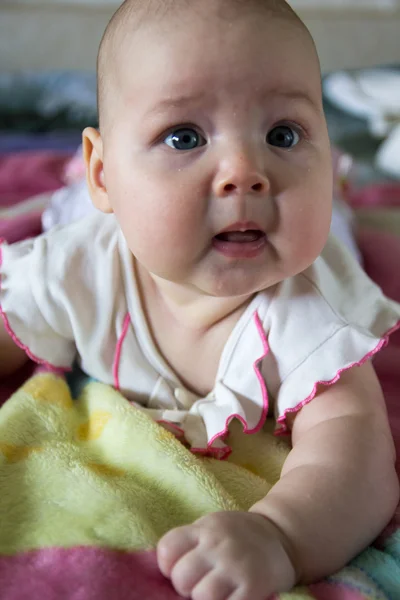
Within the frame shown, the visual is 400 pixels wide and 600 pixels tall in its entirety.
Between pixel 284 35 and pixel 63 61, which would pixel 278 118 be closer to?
pixel 284 35

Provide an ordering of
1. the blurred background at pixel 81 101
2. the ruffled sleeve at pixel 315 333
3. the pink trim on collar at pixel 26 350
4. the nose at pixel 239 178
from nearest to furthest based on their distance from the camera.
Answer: the nose at pixel 239 178
the ruffled sleeve at pixel 315 333
the pink trim on collar at pixel 26 350
the blurred background at pixel 81 101

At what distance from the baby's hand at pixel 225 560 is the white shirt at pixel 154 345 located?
21cm

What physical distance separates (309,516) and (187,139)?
37cm

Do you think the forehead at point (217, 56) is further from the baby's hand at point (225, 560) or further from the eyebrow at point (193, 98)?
the baby's hand at point (225, 560)

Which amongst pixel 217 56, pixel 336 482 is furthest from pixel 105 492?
pixel 217 56

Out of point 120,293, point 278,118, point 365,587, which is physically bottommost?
point 365,587

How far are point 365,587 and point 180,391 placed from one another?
1.11ft

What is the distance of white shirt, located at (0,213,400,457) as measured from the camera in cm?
79

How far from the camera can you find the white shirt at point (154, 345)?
790 mm

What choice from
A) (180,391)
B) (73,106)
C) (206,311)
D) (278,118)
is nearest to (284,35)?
(278,118)

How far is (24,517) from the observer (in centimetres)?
66

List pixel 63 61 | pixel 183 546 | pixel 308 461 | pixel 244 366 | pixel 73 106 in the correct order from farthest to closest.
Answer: pixel 63 61, pixel 73 106, pixel 244 366, pixel 308 461, pixel 183 546

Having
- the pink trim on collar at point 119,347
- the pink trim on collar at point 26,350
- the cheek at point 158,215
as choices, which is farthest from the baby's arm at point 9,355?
the cheek at point 158,215

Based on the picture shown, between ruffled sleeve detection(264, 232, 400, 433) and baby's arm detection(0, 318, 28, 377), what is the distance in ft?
1.10
